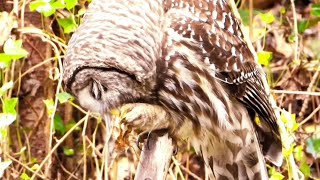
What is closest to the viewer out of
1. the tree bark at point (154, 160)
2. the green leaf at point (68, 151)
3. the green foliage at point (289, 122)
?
the tree bark at point (154, 160)

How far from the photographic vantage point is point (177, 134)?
147 inches

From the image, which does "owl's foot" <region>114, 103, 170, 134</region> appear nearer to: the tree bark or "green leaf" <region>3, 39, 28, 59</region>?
the tree bark

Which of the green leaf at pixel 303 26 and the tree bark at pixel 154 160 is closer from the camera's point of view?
the tree bark at pixel 154 160

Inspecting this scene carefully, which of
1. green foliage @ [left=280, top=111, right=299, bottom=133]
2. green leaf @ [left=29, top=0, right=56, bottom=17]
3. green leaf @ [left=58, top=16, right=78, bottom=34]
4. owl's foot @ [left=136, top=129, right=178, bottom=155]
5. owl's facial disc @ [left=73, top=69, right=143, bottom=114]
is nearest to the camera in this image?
owl's facial disc @ [left=73, top=69, right=143, bottom=114]

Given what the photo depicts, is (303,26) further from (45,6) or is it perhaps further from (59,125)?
(45,6)

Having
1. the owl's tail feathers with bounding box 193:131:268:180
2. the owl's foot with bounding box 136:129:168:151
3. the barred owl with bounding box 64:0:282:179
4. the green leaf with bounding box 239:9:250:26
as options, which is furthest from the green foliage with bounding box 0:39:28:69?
the green leaf with bounding box 239:9:250:26

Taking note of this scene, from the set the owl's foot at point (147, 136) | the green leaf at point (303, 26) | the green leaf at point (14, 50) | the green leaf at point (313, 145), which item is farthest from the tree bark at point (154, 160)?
the green leaf at point (303, 26)

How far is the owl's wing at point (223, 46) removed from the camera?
11.9 ft

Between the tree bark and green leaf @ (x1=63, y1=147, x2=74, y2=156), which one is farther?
green leaf @ (x1=63, y1=147, x2=74, y2=156)

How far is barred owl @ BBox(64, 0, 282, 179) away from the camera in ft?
10.2

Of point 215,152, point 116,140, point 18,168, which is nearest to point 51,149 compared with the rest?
point 18,168

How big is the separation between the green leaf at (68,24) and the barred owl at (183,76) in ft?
2.42

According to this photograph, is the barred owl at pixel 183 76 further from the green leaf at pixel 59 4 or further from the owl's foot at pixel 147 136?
the green leaf at pixel 59 4

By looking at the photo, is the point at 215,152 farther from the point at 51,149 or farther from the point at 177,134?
the point at 51,149
